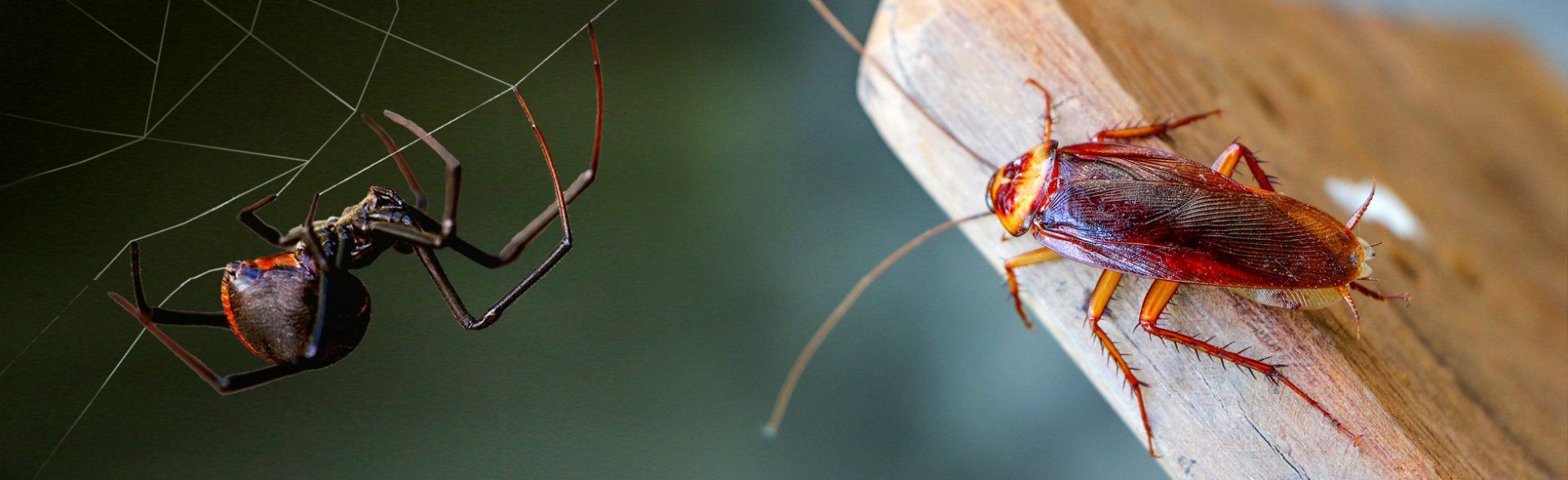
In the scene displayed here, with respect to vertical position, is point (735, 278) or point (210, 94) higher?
point (210, 94)

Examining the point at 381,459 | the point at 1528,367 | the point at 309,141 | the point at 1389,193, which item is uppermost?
the point at 309,141

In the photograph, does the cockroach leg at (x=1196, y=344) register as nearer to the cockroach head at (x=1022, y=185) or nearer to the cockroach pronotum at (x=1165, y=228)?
the cockroach pronotum at (x=1165, y=228)

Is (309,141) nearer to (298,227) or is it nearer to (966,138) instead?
(298,227)

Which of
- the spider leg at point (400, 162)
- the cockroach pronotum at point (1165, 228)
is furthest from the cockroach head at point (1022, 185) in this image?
the spider leg at point (400, 162)

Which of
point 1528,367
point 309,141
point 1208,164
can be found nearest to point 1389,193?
point 1528,367

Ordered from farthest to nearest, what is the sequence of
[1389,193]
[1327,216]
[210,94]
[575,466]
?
[1389,193] < [575,466] < [1327,216] < [210,94]

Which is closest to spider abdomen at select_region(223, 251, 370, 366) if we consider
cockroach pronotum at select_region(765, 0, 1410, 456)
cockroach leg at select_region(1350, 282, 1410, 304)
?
cockroach pronotum at select_region(765, 0, 1410, 456)
